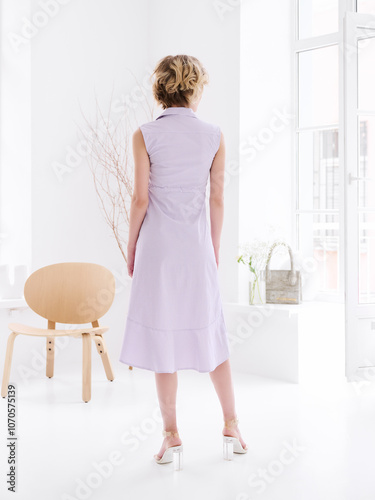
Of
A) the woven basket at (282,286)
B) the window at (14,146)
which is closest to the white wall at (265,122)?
the woven basket at (282,286)

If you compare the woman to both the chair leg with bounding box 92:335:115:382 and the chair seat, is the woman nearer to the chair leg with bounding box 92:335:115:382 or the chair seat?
the chair seat

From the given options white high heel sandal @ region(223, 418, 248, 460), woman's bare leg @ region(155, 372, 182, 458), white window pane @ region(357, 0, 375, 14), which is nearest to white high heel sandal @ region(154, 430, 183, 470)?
woman's bare leg @ region(155, 372, 182, 458)

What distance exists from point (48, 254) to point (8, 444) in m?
1.64

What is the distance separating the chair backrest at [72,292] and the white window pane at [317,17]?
7.39ft

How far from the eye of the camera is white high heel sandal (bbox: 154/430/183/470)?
2.23 meters

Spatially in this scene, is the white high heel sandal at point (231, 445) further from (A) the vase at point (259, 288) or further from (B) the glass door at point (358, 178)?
(A) the vase at point (259, 288)

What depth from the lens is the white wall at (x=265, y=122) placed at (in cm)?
400

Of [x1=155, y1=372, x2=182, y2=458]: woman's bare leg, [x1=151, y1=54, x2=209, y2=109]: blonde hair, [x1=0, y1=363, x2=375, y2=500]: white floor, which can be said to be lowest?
[x1=0, y1=363, x2=375, y2=500]: white floor

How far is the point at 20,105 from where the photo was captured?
150 inches

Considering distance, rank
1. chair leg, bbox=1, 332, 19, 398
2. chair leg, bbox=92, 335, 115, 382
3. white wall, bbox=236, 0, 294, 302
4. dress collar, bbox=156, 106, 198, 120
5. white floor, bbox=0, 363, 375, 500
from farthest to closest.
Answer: white wall, bbox=236, 0, 294, 302
chair leg, bbox=92, 335, 115, 382
chair leg, bbox=1, 332, 19, 398
dress collar, bbox=156, 106, 198, 120
white floor, bbox=0, 363, 375, 500

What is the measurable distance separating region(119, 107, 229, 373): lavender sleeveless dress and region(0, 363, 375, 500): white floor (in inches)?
16.0

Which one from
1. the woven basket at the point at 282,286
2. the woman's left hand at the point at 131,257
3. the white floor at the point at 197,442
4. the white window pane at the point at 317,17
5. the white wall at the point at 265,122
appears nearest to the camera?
the white floor at the point at 197,442

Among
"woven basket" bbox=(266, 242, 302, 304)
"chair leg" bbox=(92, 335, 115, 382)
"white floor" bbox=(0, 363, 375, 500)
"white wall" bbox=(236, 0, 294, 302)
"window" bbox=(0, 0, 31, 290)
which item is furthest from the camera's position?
"white wall" bbox=(236, 0, 294, 302)

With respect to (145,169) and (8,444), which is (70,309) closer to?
(8,444)
